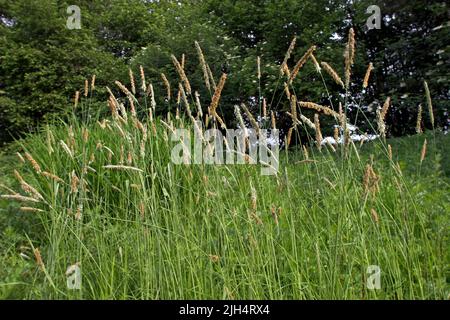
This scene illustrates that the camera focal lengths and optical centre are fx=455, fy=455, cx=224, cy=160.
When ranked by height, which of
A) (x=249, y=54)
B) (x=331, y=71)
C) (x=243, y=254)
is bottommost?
(x=243, y=254)

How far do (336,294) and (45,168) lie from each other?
259 cm

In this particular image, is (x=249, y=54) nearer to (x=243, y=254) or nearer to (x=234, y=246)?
(x=234, y=246)

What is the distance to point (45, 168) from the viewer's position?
11.5ft

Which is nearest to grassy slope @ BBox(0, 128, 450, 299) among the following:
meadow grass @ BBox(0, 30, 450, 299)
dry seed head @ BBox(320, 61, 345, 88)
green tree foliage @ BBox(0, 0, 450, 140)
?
meadow grass @ BBox(0, 30, 450, 299)

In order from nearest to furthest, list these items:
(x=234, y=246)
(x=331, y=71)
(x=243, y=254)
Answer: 1. (x=331, y=71)
2. (x=243, y=254)
3. (x=234, y=246)

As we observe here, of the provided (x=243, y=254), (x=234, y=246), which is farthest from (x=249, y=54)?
(x=243, y=254)

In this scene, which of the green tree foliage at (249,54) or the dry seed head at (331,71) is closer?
the dry seed head at (331,71)

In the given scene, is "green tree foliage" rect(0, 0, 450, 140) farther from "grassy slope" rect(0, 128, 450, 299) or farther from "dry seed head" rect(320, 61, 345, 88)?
"dry seed head" rect(320, 61, 345, 88)

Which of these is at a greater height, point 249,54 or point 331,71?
point 249,54

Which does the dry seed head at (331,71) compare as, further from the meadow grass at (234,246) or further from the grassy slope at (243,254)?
the grassy slope at (243,254)

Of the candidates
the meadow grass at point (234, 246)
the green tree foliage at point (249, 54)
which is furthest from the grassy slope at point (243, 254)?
the green tree foliage at point (249, 54)
